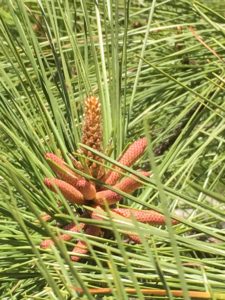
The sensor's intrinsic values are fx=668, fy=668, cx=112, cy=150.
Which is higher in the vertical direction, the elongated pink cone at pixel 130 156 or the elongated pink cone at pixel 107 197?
the elongated pink cone at pixel 130 156

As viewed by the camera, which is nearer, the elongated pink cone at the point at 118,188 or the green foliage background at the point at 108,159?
the green foliage background at the point at 108,159

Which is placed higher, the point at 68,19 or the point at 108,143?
the point at 68,19

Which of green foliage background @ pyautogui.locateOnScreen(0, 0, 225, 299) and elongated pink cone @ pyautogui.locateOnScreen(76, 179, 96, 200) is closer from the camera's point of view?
green foliage background @ pyautogui.locateOnScreen(0, 0, 225, 299)

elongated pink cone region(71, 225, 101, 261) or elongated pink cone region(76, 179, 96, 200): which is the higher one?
elongated pink cone region(76, 179, 96, 200)

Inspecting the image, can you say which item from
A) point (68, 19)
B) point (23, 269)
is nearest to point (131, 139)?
point (68, 19)

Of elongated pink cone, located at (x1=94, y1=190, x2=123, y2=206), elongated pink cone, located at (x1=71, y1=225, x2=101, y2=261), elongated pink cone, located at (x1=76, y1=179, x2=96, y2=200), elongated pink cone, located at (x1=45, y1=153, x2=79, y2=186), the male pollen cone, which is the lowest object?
elongated pink cone, located at (x1=71, y1=225, x2=101, y2=261)

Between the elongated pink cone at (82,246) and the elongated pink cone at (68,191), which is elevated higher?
the elongated pink cone at (68,191)

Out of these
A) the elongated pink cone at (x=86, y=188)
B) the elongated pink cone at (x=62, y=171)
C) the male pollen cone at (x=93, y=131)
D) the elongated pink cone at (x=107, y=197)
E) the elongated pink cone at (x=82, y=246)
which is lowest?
the elongated pink cone at (x=82, y=246)

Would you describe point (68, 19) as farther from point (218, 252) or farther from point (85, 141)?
point (218, 252)
